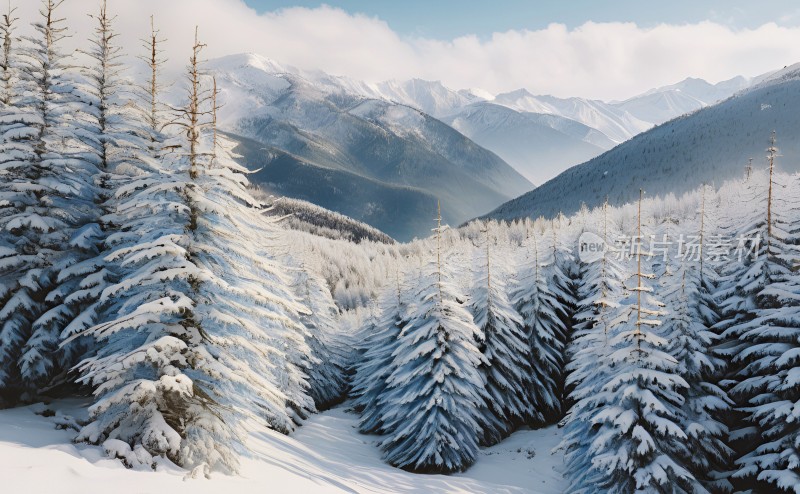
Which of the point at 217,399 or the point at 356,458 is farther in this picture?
the point at 356,458

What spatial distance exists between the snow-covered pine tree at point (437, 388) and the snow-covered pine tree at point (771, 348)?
1066 cm

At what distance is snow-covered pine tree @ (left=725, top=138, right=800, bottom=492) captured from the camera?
51.0 feet

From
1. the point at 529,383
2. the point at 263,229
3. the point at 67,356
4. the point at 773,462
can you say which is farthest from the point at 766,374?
the point at 67,356

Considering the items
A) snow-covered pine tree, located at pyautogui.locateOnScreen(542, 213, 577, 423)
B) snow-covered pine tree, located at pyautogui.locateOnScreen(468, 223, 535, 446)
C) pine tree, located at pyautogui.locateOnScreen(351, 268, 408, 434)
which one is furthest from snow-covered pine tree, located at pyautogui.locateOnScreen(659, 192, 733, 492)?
pine tree, located at pyautogui.locateOnScreen(351, 268, 408, 434)

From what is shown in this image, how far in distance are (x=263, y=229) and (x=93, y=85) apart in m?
10.9

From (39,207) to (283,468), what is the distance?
11.3 meters

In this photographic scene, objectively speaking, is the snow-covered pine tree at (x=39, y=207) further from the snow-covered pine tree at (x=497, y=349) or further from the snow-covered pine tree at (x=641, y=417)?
the snow-covered pine tree at (x=497, y=349)

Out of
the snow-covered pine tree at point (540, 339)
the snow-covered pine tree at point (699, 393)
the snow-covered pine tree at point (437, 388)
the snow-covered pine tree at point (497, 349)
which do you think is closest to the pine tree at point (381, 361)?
the snow-covered pine tree at point (437, 388)

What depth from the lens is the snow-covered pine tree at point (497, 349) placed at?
86.6 feet

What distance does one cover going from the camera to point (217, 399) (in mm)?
10844

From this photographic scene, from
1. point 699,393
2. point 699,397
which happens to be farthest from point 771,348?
point 699,397

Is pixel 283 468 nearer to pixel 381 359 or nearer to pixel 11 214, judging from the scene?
pixel 11 214

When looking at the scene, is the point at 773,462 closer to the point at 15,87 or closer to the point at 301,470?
the point at 301,470

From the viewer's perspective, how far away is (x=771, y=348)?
16.6 metres
